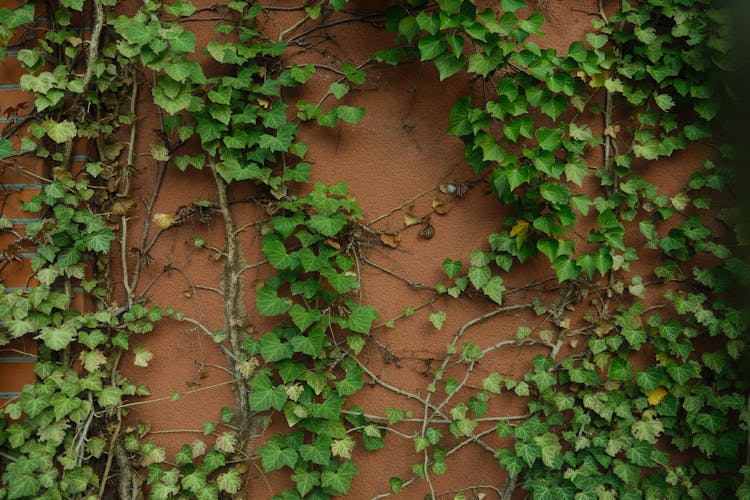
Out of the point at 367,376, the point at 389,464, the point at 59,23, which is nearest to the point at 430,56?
the point at 367,376

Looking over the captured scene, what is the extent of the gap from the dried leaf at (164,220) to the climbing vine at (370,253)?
0.04 ft

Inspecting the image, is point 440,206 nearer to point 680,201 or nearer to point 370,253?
point 370,253

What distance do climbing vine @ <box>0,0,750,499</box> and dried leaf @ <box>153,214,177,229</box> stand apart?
13mm

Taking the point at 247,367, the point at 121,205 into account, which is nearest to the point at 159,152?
the point at 121,205

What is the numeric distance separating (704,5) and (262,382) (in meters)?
2.31

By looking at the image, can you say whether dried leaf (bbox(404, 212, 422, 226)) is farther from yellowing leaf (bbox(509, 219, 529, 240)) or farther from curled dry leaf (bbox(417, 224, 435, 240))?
yellowing leaf (bbox(509, 219, 529, 240))

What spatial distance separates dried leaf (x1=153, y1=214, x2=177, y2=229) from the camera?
2555 millimetres

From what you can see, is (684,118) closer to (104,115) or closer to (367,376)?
(367,376)

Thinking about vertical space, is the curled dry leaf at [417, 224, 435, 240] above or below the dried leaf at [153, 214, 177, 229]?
below

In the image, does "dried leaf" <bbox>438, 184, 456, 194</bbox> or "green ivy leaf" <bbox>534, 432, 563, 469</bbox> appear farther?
"dried leaf" <bbox>438, 184, 456, 194</bbox>

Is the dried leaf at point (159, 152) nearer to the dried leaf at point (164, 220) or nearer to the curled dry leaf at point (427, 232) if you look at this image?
the dried leaf at point (164, 220)

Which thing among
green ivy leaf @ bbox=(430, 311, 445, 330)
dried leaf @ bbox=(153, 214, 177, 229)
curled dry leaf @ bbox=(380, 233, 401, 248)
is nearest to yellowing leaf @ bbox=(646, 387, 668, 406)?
green ivy leaf @ bbox=(430, 311, 445, 330)

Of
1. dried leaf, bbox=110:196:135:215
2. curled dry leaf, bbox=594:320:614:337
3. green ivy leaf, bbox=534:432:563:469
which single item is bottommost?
green ivy leaf, bbox=534:432:563:469

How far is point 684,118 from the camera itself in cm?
255
